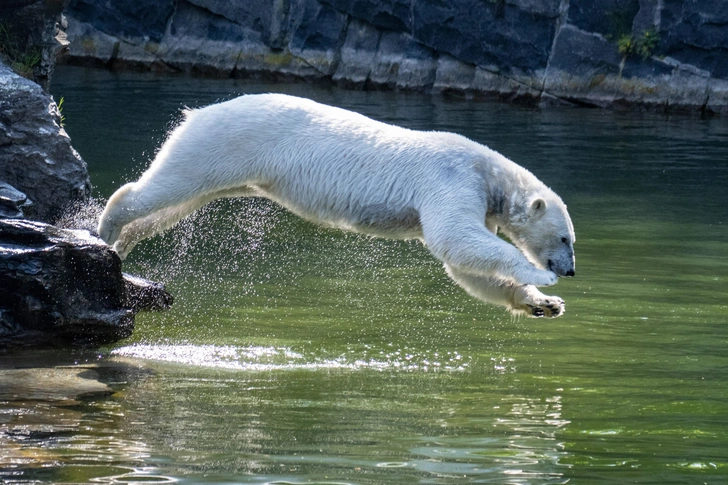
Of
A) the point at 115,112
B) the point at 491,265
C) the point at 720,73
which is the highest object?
the point at 720,73

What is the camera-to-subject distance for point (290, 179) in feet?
20.7

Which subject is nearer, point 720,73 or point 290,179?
point 290,179

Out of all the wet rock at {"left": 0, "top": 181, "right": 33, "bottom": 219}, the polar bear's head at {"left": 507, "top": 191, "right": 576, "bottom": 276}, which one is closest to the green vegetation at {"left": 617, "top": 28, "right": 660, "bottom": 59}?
the polar bear's head at {"left": 507, "top": 191, "right": 576, "bottom": 276}

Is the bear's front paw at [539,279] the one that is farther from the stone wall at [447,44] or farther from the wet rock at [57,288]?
the stone wall at [447,44]

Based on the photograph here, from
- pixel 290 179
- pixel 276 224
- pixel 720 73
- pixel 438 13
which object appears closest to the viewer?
pixel 290 179

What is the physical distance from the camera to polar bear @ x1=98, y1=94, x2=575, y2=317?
6109mm

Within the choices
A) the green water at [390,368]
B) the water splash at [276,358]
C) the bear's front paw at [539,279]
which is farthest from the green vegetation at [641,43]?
the bear's front paw at [539,279]

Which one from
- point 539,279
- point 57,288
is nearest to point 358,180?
point 539,279

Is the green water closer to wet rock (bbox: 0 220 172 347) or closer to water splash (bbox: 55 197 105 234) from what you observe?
wet rock (bbox: 0 220 172 347)

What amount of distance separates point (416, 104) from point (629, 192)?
25.0 ft

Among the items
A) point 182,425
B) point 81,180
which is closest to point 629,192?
point 81,180

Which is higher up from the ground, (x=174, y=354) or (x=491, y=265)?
(x=491, y=265)

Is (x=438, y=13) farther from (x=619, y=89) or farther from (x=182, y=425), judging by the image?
(x=182, y=425)

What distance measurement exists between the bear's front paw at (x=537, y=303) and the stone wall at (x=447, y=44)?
14055 mm
